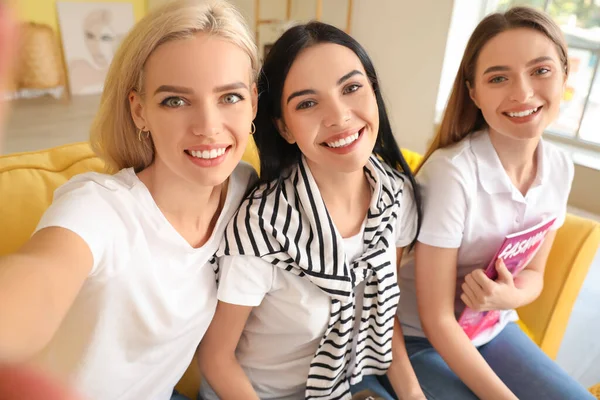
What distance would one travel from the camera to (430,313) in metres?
1.11

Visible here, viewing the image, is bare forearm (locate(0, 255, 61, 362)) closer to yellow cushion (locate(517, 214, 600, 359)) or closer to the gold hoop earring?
the gold hoop earring

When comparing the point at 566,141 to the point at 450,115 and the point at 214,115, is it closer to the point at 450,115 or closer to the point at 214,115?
the point at 450,115

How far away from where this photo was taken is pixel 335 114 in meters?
0.88

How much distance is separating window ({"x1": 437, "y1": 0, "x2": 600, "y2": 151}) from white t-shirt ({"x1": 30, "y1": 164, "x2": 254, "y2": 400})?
2.70m

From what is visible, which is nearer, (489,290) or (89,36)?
(489,290)

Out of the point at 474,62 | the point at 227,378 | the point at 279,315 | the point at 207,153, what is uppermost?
the point at 474,62

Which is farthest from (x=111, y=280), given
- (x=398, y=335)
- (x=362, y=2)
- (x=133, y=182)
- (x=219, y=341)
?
(x=362, y=2)

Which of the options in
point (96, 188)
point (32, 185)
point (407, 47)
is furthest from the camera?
point (407, 47)

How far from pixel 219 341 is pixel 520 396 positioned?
0.71 meters

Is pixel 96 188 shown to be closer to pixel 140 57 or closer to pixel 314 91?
Answer: pixel 140 57

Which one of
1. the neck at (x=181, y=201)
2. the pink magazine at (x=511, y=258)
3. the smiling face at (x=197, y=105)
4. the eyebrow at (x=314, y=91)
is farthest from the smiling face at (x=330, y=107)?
the pink magazine at (x=511, y=258)

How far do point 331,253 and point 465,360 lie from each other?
43 cm

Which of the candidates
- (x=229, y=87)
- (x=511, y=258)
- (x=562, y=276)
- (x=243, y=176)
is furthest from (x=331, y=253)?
(x=562, y=276)

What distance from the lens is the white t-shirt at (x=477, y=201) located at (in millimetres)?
1064
